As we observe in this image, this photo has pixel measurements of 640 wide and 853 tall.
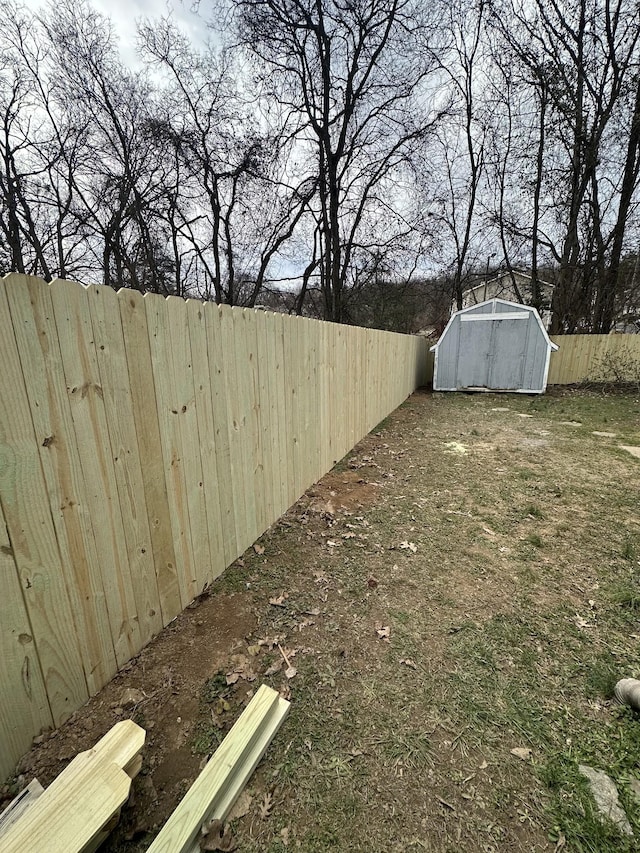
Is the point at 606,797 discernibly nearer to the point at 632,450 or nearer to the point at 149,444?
the point at 149,444

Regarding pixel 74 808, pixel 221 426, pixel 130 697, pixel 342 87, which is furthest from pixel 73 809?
pixel 342 87

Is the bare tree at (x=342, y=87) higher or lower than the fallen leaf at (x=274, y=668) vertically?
higher

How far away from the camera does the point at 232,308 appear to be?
2.27m

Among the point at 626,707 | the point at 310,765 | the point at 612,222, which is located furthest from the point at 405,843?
the point at 612,222

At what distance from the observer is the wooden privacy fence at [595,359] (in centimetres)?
1075

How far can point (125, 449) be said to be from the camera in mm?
1616

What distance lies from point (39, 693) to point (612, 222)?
1793cm

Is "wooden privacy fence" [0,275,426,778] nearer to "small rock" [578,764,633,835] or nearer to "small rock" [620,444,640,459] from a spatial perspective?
"small rock" [578,764,633,835]

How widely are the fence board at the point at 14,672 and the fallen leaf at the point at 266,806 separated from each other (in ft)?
2.92

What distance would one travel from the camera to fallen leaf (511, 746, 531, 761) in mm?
1331

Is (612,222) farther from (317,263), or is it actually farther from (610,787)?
(610,787)

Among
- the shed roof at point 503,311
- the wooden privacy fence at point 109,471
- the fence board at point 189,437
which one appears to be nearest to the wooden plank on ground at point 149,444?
the wooden privacy fence at point 109,471

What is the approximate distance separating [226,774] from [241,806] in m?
0.11

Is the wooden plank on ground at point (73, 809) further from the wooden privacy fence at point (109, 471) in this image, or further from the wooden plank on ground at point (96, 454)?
the wooden plank on ground at point (96, 454)
